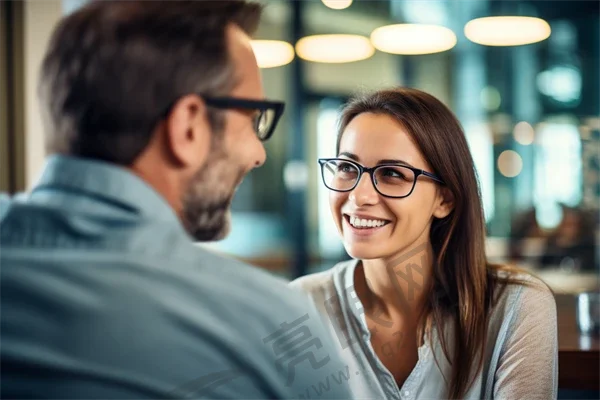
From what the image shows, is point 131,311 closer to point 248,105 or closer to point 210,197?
point 210,197

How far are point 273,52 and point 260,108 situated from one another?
5.07 m

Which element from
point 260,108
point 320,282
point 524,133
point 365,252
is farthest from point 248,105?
point 524,133

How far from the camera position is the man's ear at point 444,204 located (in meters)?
1.81

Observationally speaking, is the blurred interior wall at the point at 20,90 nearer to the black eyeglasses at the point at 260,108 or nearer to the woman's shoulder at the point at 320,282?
the woman's shoulder at the point at 320,282

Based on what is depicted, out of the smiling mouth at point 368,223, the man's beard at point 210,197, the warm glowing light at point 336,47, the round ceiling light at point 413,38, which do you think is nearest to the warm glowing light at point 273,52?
the warm glowing light at point 336,47

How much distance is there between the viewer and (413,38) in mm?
4883

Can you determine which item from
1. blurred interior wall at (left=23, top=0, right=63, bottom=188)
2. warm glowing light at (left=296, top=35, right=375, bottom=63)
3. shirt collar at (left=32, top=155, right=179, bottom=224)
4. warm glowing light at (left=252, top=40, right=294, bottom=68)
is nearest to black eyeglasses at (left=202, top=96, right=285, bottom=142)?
shirt collar at (left=32, top=155, right=179, bottom=224)

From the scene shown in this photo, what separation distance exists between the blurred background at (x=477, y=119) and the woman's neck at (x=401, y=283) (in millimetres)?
3860

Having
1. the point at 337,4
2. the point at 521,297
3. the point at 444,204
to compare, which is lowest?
the point at 521,297

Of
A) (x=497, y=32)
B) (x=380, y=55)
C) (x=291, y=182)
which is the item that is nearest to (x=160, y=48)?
(x=497, y=32)

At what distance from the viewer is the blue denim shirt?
0.81 metres

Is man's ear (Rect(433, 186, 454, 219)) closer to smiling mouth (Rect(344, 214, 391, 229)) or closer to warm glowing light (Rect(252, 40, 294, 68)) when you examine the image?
smiling mouth (Rect(344, 214, 391, 229))

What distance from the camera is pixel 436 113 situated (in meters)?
1.75

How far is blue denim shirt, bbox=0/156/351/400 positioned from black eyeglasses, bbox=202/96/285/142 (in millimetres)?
160
